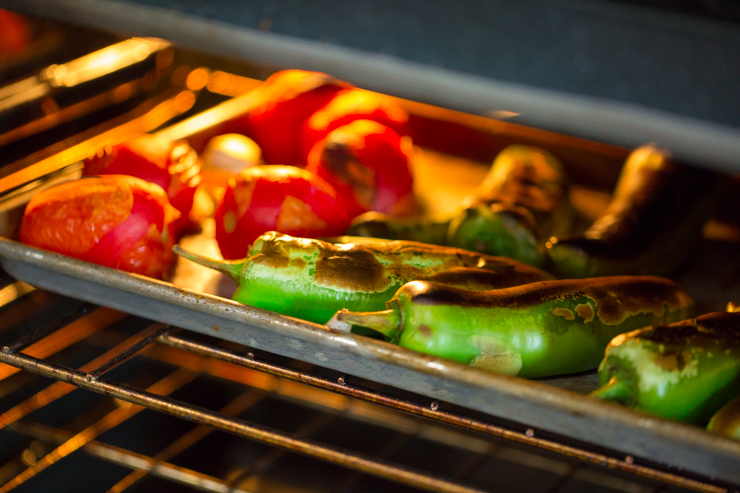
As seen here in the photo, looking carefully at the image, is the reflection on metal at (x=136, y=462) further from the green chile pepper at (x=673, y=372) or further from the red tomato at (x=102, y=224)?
the green chile pepper at (x=673, y=372)

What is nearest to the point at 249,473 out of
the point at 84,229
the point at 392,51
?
the point at 84,229

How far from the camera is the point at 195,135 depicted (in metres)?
1.27

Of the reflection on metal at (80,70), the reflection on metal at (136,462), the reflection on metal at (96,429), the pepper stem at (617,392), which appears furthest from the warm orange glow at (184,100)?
the pepper stem at (617,392)

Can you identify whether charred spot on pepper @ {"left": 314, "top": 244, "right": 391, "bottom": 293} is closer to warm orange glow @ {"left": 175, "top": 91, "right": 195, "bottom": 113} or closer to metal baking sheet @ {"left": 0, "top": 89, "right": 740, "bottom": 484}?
metal baking sheet @ {"left": 0, "top": 89, "right": 740, "bottom": 484}

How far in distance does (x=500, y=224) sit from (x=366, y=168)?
0.29 m

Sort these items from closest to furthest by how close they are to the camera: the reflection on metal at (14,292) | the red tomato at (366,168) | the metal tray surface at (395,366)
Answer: the metal tray surface at (395,366) → the reflection on metal at (14,292) → the red tomato at (366,168)

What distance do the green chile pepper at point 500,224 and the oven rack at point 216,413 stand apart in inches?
9.6

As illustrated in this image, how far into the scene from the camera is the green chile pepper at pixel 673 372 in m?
0.63

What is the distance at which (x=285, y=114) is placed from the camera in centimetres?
135

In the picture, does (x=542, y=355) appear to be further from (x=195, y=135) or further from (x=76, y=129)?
(x=76, y=129)

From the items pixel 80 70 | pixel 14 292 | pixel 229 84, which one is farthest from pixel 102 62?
pixel 14 292

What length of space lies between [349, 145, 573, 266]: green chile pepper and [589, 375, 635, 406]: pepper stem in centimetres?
32

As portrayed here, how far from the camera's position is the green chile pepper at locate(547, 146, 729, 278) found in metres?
0.90

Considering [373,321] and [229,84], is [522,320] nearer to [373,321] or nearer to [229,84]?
[373,321]
